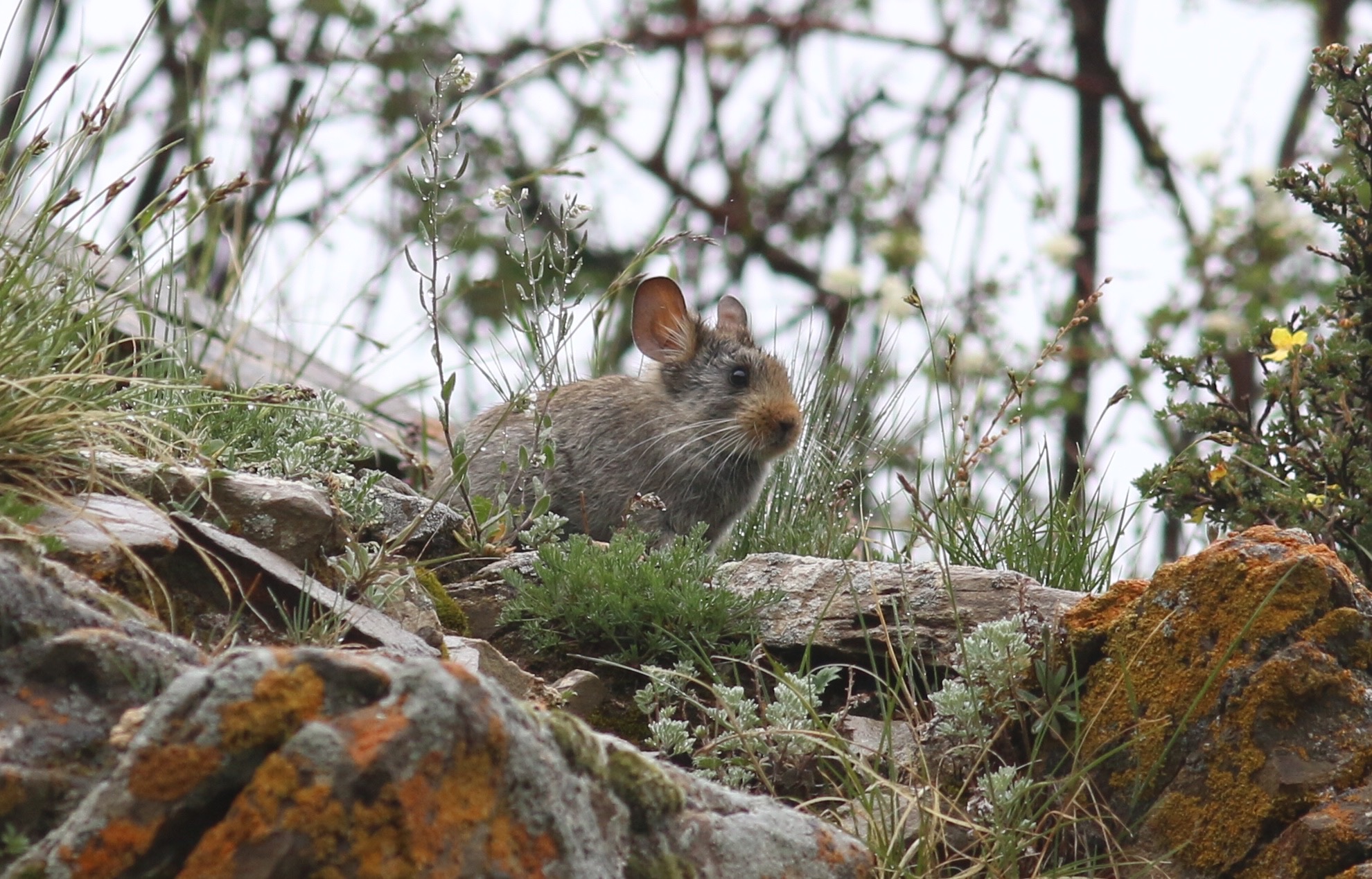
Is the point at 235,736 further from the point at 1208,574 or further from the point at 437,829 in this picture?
the point at 1208,574

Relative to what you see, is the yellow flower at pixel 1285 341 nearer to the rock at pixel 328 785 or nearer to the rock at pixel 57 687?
the rock at pixel 328 785

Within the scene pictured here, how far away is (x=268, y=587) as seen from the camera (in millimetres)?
3812

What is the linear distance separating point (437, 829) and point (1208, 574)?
2.28 m

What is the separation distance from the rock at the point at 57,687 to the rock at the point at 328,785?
133mm

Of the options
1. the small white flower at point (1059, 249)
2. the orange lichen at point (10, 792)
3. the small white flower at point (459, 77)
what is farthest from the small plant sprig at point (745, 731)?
the small white flower at point (1059, 249)

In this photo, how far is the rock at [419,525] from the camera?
16.1 ft

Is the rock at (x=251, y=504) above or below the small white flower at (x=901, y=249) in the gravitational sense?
below

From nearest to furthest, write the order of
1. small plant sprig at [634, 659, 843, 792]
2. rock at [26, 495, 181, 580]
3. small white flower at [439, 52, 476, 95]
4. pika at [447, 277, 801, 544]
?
1. rock at [26, 495, 181, 580]
2. small plant sprig at [634, 659, 843, 792]
3. small white flower at [439, 52, 476, 95]
4. pika at [447, 277, 801, 544]

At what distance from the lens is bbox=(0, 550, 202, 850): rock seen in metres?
2.49

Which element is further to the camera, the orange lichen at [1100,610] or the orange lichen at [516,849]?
the orange lichen at [1100,610]

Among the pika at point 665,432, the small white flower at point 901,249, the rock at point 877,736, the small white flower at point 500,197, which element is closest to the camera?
the rock at point 877,736

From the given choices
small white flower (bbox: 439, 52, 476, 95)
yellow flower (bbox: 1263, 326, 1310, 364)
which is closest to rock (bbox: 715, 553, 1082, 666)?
yellow flower (bbox: 1263, 326, 1310, 364)

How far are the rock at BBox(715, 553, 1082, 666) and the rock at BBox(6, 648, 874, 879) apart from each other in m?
1.88

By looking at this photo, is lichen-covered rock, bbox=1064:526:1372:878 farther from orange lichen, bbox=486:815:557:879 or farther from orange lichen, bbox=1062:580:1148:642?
orange lichen, bbox=486:815:557:879
